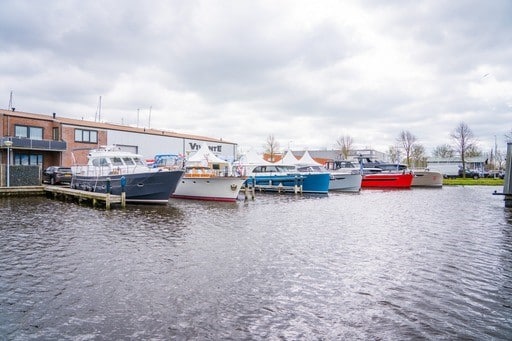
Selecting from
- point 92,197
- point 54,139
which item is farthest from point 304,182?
point 54,139


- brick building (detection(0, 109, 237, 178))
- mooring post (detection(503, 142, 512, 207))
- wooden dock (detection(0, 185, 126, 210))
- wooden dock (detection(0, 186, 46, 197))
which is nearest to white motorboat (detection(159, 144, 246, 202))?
wooden dock (detection(0, 185, 126, 210))

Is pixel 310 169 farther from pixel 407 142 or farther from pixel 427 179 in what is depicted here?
pixel 407 142

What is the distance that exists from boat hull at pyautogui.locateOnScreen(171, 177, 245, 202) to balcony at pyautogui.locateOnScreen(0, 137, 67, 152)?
15.6 metres

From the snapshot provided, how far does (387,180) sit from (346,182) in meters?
7.32

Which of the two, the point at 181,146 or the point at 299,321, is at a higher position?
the point at 181,146

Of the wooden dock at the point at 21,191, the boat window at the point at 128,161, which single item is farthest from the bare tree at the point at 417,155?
the wooden dock at the point at 21,191

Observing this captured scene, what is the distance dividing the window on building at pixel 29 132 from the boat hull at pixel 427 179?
37130 millimetres

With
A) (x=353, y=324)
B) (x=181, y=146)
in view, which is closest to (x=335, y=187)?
(x=181, y=146)

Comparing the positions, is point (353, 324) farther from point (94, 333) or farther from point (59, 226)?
point (59, 226)

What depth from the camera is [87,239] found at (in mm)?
10750

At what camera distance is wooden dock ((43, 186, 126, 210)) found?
18297 mm

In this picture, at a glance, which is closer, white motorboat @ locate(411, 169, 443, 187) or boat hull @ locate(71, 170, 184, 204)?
boat hull @ locate(71, 170, 184, 204)

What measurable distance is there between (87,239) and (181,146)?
118ft

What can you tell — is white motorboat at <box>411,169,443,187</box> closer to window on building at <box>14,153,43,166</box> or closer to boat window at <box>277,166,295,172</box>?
boat window at <box>277,166,295,172</box>
